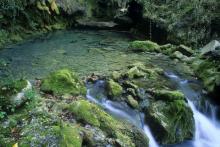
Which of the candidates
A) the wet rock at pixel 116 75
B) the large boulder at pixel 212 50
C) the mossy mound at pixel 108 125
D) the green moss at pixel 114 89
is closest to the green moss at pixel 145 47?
the large boulder at pixel 212 50

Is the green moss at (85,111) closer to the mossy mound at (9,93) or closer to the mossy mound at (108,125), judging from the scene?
the mossy mound at (108,125)

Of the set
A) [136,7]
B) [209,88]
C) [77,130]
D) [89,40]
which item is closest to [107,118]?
[77,130]

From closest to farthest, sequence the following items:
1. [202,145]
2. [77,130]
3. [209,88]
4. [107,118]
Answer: [77,130] < [107,118] < [202,145] < [209,88]

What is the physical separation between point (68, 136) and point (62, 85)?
3116 mm

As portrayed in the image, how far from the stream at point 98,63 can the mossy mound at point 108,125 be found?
28.4 inches

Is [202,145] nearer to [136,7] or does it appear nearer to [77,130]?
[77,130]

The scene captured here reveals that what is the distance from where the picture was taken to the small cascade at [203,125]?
9.38m

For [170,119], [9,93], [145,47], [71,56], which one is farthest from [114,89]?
[145,47]

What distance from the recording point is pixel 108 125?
25.2 feet

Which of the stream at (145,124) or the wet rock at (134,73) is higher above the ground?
the wet rock at (134,73)

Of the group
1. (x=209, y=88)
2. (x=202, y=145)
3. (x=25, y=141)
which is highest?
(x=25, y=141)

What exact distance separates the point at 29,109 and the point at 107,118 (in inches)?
68.8

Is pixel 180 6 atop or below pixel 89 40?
atop

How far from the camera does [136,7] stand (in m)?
26.0
